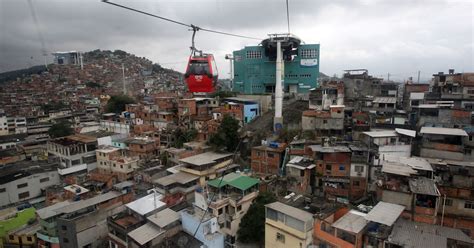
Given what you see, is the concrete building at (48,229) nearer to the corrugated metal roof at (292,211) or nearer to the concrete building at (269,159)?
the corrugated metal roof at (292,211)

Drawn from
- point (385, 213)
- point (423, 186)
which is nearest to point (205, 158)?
point (385, 213)

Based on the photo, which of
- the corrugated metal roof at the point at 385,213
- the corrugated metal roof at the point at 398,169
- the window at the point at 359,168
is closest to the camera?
the corrugated metal roof at the point at 385,213

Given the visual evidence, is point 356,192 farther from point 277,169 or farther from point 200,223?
point 200,223

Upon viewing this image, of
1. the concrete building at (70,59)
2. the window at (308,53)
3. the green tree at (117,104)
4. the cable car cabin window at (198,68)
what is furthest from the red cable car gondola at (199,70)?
the concrete building at (70,59)

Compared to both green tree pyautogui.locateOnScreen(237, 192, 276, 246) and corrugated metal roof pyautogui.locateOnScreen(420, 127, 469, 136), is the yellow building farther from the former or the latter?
corrugated metal roof pyautogui.locateOnScreen(420, 127, 469, 136)

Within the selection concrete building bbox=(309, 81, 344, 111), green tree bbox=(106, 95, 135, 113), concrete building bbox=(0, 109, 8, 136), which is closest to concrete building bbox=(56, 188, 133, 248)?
concrete building bbox=(309, 81, 344, 111)

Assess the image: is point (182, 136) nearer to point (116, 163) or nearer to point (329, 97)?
point (116, 163)
